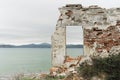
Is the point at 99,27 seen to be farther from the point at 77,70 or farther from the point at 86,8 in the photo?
the point at 77,70

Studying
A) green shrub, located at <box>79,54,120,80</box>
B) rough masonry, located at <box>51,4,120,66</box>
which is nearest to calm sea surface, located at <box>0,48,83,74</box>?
rough masonry, located at <box>51,4,120,66</box>

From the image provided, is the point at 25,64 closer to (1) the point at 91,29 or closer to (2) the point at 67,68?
(2) the point at 67,68

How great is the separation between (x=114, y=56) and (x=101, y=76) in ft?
2.89

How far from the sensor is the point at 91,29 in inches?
615

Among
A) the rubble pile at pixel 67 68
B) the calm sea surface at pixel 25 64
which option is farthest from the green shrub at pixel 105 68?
the calm sea surface at pixel 25 64

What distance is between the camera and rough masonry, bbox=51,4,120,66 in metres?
15.2

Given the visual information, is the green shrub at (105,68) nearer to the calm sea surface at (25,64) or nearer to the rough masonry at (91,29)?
the rough masonry at (91,29)

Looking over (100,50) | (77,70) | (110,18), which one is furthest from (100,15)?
(77,70)

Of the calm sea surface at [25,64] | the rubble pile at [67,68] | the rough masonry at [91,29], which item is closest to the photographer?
the rubble pile at [67,68]

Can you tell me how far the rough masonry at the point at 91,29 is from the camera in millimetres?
15203

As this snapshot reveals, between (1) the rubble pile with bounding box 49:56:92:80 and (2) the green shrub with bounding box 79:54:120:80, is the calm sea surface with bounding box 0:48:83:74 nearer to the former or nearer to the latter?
(1) the rubble pile with bounding box 49:56:92:80

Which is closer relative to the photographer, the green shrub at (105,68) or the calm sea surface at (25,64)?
the green shrub at (105,68)

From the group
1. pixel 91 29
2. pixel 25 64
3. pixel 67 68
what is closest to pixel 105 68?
pixel 91 29

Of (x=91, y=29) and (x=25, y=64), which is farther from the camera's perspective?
(x=25, y=64)
